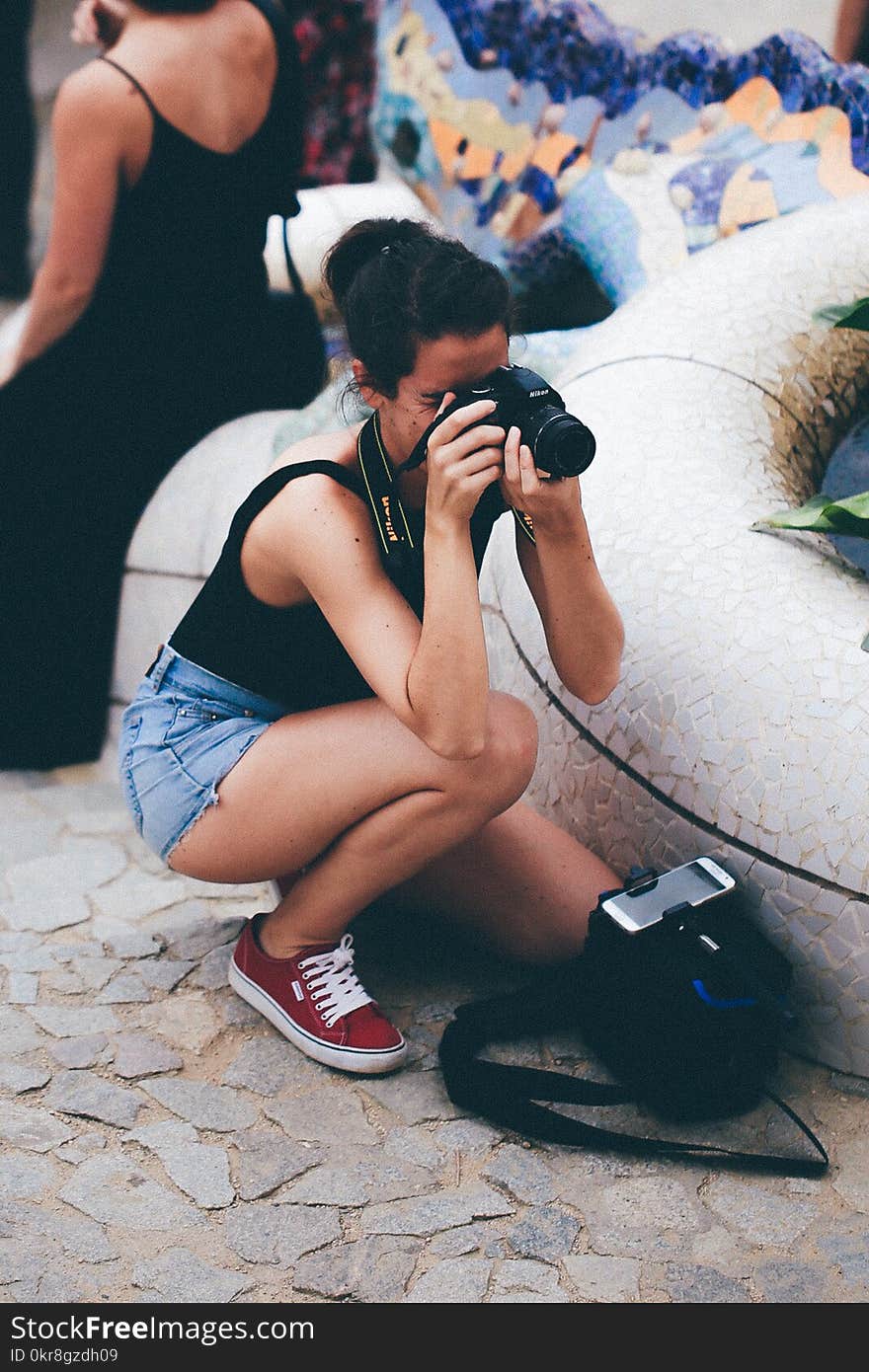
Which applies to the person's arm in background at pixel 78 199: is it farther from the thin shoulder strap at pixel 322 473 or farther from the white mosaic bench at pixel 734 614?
the thin shoulder strap at pixel 322 473

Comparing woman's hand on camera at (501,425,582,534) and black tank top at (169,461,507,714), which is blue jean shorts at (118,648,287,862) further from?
woman's hand on camera at (501,425,582,534)

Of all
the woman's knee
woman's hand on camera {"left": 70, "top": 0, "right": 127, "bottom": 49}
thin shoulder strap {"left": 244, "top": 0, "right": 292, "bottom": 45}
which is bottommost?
the woman's knee

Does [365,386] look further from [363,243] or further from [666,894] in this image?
[666,894]

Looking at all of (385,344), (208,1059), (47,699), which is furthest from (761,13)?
(208,1059)

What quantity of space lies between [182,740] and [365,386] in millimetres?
563

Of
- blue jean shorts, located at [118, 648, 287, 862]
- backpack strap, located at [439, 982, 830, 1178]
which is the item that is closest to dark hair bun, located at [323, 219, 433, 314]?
blue jean shorts, located at [118, 648, 287, 862]

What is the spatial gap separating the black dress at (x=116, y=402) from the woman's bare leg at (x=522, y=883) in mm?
1159

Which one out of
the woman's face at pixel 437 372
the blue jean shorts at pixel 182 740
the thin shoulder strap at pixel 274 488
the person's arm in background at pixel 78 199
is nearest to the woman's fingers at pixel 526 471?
the woman's face at pixel 437 372

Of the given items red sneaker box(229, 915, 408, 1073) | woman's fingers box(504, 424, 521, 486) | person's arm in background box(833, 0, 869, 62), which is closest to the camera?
woman's fingers box(504, 424, 521, 486)

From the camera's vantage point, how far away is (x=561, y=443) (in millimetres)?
1631

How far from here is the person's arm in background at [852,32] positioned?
3.46 m

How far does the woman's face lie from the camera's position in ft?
5.44

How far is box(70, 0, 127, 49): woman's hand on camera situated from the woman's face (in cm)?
141
